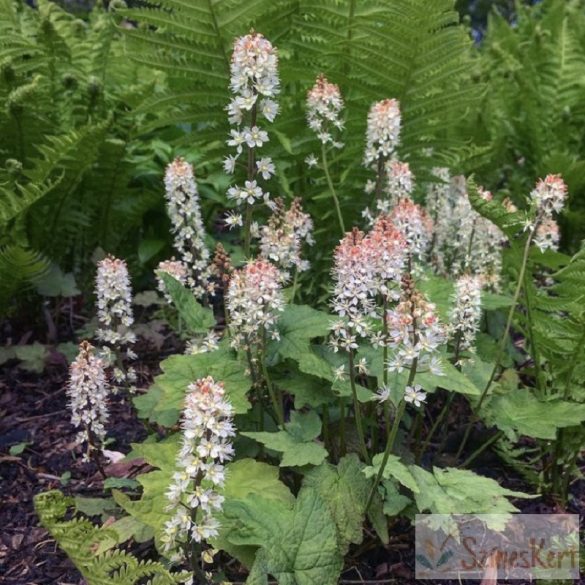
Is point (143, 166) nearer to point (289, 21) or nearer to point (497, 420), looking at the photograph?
point (289, 21)

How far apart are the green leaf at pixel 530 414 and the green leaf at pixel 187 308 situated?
0.85m

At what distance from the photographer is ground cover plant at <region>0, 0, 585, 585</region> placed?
66.5 inches

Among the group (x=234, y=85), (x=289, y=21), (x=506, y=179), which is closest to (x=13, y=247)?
(x=234, y=85)

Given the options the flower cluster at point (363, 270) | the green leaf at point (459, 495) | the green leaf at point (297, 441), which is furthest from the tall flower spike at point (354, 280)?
Result: the green leaf at point (459, 495)

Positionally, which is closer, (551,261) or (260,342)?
(260,342)

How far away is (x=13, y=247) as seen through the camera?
2684 millimetres

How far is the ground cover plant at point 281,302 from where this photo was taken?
66.5 inches

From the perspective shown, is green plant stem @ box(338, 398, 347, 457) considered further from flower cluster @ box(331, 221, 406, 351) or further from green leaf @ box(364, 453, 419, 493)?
flower cluster @ box(331, 221, 406, 351)

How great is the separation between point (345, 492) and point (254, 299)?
1.71ft

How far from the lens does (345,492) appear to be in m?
1.77

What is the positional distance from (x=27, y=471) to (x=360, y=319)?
4.59ft

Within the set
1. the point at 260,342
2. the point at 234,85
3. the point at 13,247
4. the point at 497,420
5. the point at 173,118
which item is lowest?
the point at 497,420

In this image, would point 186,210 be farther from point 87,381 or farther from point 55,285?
point 55,285

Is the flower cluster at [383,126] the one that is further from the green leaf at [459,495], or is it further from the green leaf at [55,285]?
the green leaf at [55,285]
